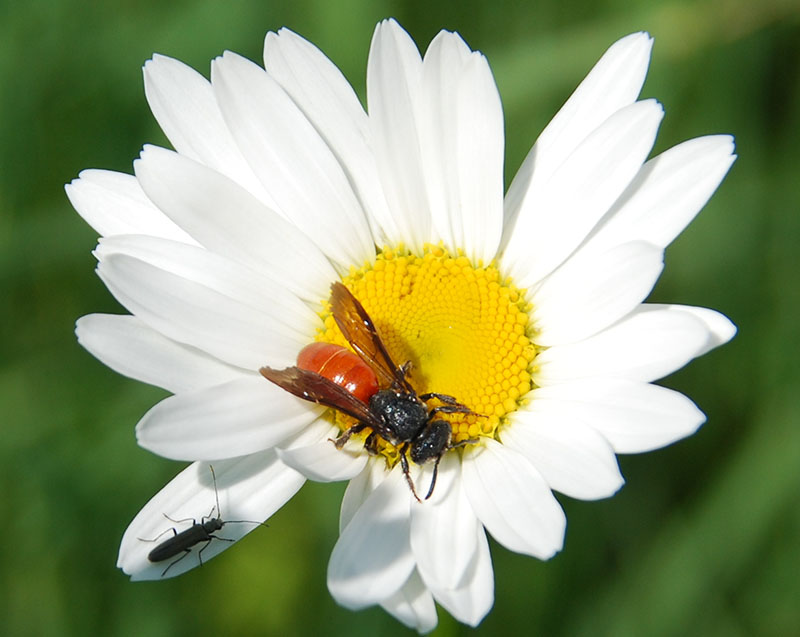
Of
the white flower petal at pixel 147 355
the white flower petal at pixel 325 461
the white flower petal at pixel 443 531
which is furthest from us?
the white flower petal at pixel 147 355

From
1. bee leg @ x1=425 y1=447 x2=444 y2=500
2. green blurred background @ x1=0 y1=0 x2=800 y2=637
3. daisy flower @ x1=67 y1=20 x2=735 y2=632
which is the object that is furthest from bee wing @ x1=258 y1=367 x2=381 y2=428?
green blurred background @ x1=0 y1=0 x2=800 y2=637

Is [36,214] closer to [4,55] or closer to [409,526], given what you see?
[4,55]

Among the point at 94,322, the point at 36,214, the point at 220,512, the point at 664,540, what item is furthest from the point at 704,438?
the point at 36,214

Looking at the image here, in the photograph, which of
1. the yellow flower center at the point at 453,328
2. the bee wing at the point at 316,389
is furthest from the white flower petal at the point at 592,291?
the bee wing at the point at 316,389

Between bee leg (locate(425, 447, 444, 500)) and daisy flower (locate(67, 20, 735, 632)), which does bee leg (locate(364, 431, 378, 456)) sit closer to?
daisy flower (locate(67, 20, 735, 632))

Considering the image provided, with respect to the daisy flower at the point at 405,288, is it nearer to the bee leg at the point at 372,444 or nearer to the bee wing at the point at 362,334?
the bee leg at the point at 372,444

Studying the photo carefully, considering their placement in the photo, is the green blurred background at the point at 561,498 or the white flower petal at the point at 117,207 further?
the green blurred background at the point at 561,498
